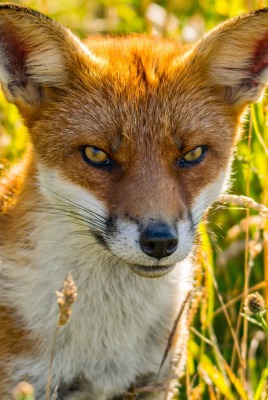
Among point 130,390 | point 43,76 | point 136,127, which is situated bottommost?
point 130,390

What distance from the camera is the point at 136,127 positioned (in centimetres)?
419

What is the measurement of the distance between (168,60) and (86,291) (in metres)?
1.29

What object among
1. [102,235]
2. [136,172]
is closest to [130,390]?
[102,235]

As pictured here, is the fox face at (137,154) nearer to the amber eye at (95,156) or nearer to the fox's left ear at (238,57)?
the amber eye at (95,156)

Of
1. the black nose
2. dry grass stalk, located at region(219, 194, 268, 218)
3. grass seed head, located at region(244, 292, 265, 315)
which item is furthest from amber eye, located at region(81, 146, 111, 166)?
grass seed head, located at region(244, 292, 265, 315)

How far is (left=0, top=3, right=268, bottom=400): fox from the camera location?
164 inches

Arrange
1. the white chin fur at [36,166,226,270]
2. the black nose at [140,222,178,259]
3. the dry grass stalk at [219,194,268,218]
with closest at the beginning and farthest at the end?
1. the black nose at [140,222,178,259]
2. the white chin fur at [36,166,226,270]
3. the dry grass stalk at [219,194,268,218]

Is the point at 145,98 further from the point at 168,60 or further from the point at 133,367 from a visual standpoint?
the point at 133,367

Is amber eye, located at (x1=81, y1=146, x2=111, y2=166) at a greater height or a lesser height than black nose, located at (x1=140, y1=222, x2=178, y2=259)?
greater

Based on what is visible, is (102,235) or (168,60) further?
(168,60)

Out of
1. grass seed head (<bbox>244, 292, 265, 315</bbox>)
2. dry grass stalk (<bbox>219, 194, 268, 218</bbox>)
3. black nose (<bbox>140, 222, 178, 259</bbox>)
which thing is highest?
dry grass stalk (<bbox>219, 194, 268, 218</bbox>)

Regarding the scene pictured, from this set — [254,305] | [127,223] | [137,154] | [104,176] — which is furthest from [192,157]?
[254,305]

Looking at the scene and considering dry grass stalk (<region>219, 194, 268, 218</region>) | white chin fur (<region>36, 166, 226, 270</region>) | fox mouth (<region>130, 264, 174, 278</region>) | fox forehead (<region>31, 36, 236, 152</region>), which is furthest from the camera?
dry grass stalk (<region>219, 194, 268, 218</region>)

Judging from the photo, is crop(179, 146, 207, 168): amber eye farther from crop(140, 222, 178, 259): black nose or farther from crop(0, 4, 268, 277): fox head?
crop(140, 222, 178, 259): black nose
